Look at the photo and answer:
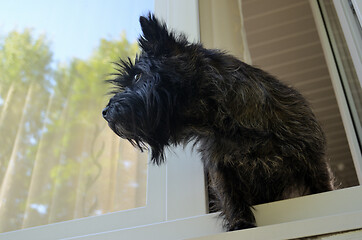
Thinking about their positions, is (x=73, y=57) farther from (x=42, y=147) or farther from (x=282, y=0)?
(x=282, y=0)

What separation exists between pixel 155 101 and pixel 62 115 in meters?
0.68

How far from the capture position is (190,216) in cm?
147

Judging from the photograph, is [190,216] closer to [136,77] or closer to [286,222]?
[286,222]

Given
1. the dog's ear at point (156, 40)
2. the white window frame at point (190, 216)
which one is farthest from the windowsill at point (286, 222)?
the dog's ear at point (156, 40)

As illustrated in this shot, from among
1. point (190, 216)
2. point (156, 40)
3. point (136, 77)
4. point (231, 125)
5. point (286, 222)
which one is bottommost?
point (286, 222)

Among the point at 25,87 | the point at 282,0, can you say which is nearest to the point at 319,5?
the point at 282,0

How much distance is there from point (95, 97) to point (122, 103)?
585 millimetres

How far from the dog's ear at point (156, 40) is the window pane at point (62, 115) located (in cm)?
42

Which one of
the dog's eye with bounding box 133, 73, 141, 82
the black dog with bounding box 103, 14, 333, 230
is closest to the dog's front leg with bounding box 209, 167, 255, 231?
the black dog with bounding box 103, 14, 333, 230

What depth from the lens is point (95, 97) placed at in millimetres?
2080

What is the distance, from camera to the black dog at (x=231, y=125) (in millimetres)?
1469

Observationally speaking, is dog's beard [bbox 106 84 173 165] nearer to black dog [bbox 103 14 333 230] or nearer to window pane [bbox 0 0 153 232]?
black dog [bbox 103 14 333 230]

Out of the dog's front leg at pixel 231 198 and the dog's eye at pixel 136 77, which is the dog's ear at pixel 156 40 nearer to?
the dog's eye at pixel 136 77

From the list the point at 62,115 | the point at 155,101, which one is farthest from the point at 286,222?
the point at 62,115
